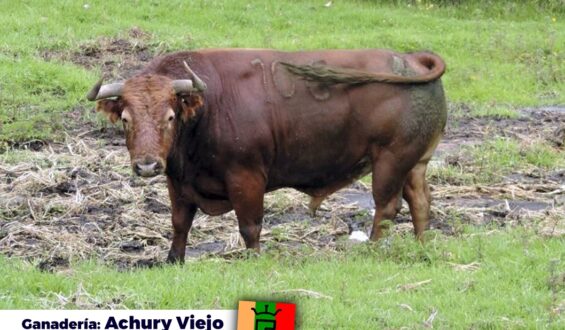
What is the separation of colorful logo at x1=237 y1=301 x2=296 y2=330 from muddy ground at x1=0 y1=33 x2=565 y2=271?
9.93ft

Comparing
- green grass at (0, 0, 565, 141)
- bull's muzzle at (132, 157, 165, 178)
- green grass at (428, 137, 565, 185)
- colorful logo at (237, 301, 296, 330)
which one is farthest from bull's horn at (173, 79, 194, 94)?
green grass at (0, 0, 565, 141)

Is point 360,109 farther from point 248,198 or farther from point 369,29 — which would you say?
point 369,29

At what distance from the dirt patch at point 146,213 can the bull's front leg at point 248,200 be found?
0.19m

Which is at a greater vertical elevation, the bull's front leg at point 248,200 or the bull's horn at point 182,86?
the bull's horn at point 182,86

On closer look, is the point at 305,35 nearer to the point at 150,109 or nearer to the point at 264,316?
the point at 150,109

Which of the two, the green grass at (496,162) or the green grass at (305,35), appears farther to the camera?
the green grass at (305,35)

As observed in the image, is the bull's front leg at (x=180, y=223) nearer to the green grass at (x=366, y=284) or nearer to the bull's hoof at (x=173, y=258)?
the bull's hoof at (x=173, y=258)

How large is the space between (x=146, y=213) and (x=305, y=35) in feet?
34.0

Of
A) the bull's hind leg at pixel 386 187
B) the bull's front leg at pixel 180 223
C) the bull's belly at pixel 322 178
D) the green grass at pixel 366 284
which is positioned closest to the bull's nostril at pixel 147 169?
the green grass at pixel 366 284

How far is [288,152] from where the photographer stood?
9344mm

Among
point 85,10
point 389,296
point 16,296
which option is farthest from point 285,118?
point 85,10

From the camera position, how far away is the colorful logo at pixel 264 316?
596 cm

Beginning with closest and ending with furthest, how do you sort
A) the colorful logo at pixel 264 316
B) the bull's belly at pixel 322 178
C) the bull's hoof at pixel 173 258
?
the colorful logo at pixel 264 316, the bull's hoof at pixel 173 258, the bull's belly at pixel 322 178

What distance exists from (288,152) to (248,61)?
0.78 metres
